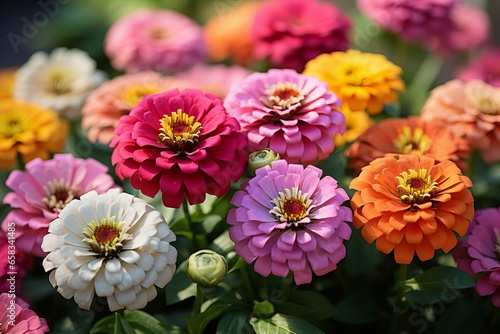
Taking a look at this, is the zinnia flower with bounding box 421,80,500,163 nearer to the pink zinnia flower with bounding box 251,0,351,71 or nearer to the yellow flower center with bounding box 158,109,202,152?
the pink zinnia flower with bounding box 251,0,351,71

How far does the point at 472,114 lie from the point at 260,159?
1.41ft

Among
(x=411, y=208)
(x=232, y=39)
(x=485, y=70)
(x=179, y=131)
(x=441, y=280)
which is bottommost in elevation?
(x=485, y=70)

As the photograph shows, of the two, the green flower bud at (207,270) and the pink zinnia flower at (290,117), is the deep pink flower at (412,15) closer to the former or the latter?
the pink zinnia flower at (290,117)

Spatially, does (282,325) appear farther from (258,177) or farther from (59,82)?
(59,82)

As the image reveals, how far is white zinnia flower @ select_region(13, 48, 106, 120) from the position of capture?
4.40 feet

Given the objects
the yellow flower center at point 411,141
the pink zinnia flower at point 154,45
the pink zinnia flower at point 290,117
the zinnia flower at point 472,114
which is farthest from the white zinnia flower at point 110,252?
the pink zinnia flower at point 154,45

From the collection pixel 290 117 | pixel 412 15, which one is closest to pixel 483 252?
pixel 290 117

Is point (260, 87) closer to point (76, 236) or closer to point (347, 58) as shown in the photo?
point (347, 58)

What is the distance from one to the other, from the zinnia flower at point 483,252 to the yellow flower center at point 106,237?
0.52 m

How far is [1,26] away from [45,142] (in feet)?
7.36

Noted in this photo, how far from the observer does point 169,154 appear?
888 mm

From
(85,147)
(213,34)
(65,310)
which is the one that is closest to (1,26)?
(213,34)

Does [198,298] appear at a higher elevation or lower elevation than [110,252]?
lower

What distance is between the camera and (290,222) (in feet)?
2.87
